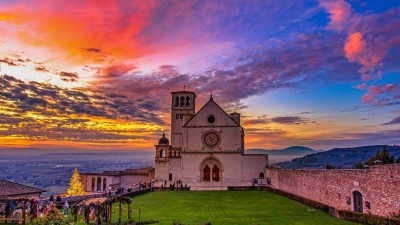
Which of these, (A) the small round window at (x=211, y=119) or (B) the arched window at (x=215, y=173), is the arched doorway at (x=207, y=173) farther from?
(A) the small round window at (x=211, y=119)

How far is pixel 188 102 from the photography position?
62438 mm

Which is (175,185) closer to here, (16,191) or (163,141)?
(163,141)

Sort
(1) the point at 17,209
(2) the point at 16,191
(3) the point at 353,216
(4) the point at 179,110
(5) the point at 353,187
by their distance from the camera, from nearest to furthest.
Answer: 1. (3) the point at 353,216
2. (5) the point at 353,187
3. (1) the point at 17,209
4. (2) the point at 16,191
5. (4) the point at 179,110

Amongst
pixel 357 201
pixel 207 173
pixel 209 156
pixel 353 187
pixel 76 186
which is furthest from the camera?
pixel 207 173

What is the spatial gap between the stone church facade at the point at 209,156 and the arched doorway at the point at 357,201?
3172cm

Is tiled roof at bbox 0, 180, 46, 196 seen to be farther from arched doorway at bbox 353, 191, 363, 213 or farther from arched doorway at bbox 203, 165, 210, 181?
arched doorway at bbox 203, 165, 210, 181

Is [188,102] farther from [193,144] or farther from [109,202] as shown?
[109,202]

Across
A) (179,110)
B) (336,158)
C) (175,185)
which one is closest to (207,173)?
(175,185)

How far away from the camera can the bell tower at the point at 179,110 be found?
202 ft

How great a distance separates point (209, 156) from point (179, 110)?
10.2 meters

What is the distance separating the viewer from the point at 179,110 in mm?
62219

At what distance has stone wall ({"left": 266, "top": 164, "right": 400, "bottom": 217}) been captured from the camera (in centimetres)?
1938

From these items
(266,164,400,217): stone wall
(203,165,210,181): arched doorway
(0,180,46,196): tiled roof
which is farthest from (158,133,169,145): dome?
(0,180,46,196): tiled roof

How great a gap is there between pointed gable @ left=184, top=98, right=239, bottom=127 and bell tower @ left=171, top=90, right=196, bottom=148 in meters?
3.91
